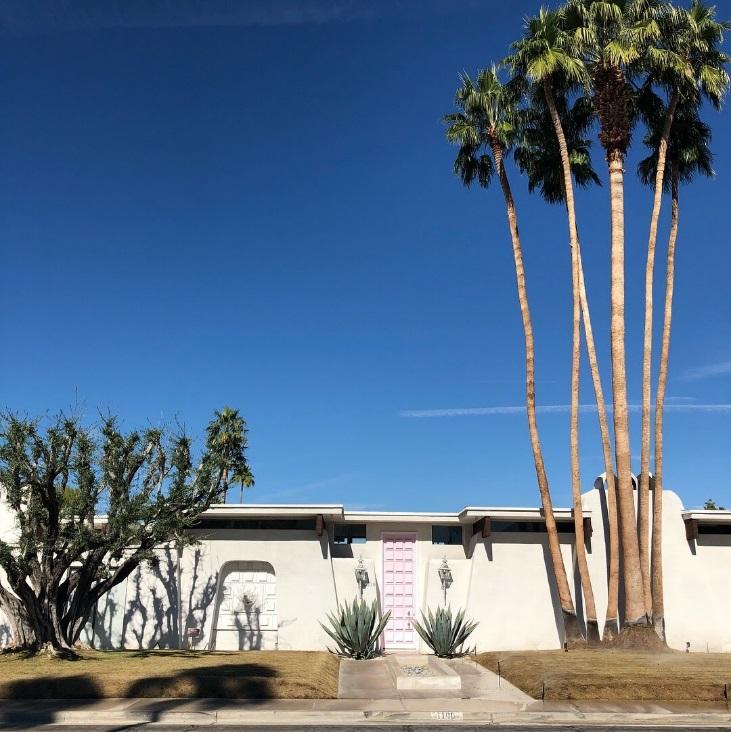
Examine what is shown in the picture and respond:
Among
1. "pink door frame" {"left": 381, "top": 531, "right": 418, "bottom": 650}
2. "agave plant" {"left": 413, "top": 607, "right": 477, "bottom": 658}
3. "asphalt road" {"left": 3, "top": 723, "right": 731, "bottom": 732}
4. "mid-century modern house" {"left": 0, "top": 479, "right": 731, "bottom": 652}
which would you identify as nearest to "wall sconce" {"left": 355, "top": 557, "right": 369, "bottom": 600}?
"mid-century modern house" {"left": 0, "top": 479, "right": 731, "bottom": 652}

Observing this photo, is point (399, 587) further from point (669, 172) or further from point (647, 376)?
point (669, 172)

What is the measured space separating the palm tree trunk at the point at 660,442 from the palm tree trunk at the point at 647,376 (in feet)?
0.73

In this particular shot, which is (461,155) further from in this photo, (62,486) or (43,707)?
(43,707)

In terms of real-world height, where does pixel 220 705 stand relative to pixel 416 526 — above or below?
below

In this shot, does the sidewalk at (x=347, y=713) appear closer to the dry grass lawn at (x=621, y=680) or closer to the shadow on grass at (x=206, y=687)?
the shadow on grass at (x=206, y=687)

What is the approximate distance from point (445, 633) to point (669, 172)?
15.0 metres

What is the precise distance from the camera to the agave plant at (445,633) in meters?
19.2

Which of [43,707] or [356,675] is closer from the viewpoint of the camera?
[43,707]

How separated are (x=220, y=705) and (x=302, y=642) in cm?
889

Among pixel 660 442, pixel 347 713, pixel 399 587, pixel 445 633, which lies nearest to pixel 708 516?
pixel 660 442

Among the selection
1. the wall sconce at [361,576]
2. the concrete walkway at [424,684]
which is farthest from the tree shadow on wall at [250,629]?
the concrete walkway at [424,684]

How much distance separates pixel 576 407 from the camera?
20.1 metres

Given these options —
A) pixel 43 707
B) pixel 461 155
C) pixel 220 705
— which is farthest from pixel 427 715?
pixel 461 155

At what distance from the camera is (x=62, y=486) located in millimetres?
17109
